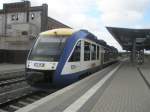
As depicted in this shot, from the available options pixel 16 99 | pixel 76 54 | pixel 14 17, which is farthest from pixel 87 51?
pixel 14 17

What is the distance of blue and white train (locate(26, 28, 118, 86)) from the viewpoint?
13883 mm

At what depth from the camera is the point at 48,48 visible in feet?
48.9

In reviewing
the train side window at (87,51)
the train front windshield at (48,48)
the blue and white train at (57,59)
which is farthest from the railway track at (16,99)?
the train side window at (87,51)

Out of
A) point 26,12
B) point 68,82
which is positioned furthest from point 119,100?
point 26,12

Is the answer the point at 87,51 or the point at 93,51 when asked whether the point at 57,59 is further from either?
the point at 93,51

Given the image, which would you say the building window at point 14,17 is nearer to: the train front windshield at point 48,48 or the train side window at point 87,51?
the train side window at point 87,51

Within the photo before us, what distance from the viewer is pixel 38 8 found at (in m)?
57.6

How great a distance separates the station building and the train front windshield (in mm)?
29691

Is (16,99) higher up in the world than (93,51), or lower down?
lower down

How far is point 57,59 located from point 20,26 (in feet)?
140

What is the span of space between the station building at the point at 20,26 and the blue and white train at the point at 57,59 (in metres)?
29.6

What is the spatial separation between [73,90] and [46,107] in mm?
3358

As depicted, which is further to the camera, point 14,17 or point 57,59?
point 14,17

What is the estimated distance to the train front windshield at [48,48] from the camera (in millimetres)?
14406
